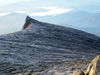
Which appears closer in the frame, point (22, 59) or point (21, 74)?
point (21, 74)

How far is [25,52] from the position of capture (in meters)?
27.2

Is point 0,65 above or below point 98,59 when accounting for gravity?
below

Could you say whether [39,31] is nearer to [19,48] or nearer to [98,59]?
[19,48]

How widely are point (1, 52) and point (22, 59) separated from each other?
194 inches

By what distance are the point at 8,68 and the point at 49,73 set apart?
7056mm

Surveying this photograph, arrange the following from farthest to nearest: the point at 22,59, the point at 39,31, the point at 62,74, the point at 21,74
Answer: the point at 39,31
the point at 22,59
the point at 21,74
the point at 62,74

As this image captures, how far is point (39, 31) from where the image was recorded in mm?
45469

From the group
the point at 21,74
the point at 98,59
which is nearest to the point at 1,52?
the point at 21,74

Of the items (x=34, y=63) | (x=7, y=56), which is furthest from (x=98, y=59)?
(x=7, y=56)

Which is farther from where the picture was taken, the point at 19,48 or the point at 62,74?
the point at 19,48

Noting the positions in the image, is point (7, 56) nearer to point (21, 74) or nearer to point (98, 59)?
point (21, 74)

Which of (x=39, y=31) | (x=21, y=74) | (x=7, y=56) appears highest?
(x=39, y=31)

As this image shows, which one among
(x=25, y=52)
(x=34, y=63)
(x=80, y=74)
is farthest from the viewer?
(x=25, y=52)

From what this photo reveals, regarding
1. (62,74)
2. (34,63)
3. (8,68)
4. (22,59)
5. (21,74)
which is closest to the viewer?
(62,74)
